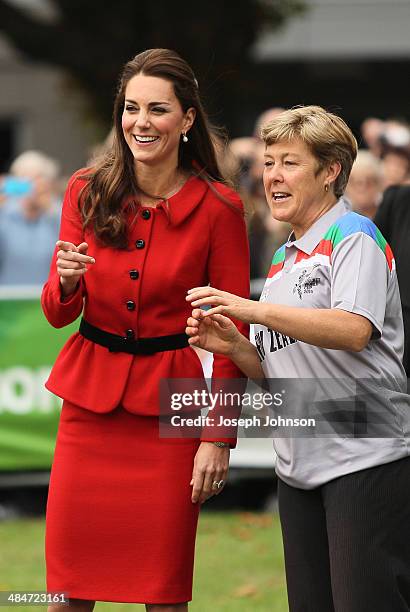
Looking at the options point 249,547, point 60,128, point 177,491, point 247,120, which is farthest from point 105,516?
point 60,128

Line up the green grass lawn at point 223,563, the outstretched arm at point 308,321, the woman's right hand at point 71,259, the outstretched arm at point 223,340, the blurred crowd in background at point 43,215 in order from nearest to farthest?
the outstretched arm at point 308,321 → the outstretched arm at point 223,340 → the woman's right hand at point 71,259 → the green grass lawn at point 223,563 → the blurred crowd in background at point 43,215

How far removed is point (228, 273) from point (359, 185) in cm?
364

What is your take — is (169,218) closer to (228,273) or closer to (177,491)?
(228,273)

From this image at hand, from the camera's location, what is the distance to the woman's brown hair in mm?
4324

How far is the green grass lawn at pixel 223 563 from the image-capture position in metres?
6.45

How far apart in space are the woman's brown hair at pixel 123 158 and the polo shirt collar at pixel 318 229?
64cm

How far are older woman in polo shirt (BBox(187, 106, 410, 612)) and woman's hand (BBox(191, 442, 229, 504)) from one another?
32 centimetres

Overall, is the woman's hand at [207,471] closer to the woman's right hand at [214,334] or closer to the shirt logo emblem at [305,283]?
the woman's right hand at [214,334]

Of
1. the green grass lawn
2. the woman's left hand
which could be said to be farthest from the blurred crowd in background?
the woman's left hand

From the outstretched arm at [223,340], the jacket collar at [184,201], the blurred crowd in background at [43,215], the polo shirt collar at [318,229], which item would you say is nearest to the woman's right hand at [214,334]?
the outstretched arm at [223,340]

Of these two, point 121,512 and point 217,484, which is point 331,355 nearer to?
point 217,484

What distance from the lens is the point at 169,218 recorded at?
4367mm

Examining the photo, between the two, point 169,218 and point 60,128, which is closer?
point 169,218

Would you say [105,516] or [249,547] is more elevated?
[105,516]
